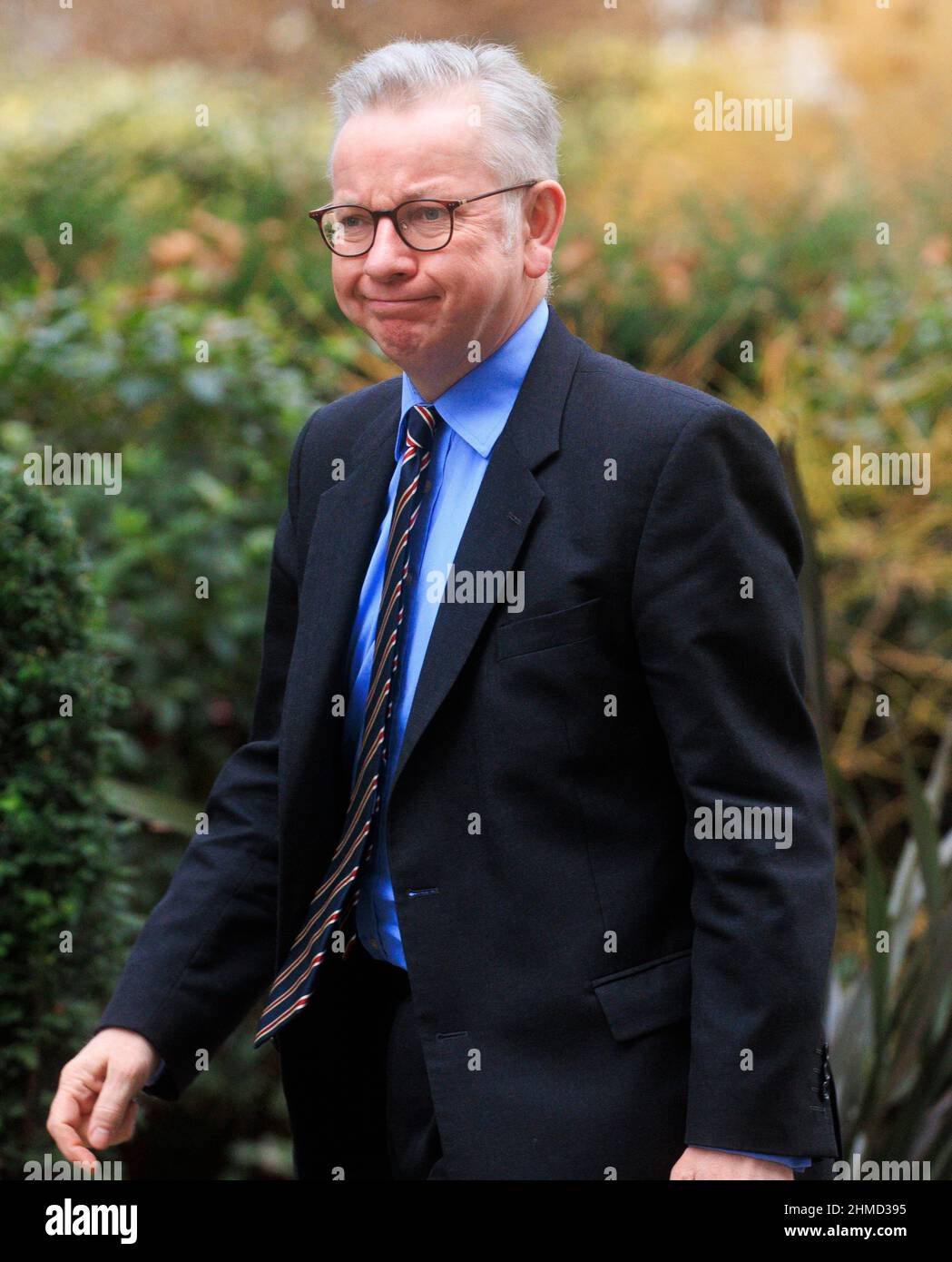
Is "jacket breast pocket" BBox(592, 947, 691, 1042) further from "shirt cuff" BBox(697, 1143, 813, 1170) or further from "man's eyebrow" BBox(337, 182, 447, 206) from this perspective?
"man's eyebrow" BBox(337, 182, 447, 206)

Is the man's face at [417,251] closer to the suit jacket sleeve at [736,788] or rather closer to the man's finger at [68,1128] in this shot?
the suit jacket sleeve at [736,788]

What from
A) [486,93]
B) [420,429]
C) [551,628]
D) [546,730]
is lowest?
[546,730]

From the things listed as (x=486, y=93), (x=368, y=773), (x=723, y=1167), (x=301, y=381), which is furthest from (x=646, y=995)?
(x=301, y=381)

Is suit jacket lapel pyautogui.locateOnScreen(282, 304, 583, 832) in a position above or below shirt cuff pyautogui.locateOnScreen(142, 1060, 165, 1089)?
above

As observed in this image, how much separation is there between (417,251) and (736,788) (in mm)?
740

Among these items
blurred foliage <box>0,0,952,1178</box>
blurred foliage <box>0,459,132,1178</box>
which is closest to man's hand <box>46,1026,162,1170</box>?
blurred foliage <box>0,459,132,1178</box>

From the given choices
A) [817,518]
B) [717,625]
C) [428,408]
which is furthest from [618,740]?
[817,518]

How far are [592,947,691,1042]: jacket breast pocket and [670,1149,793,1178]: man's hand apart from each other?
15 centimetres

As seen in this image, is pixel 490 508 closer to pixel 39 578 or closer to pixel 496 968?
pixel 496 968

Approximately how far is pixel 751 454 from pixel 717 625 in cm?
22

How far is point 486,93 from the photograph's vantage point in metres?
1.71

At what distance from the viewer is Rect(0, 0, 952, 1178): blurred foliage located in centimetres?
350

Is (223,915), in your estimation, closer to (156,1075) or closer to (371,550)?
(156,1075)
